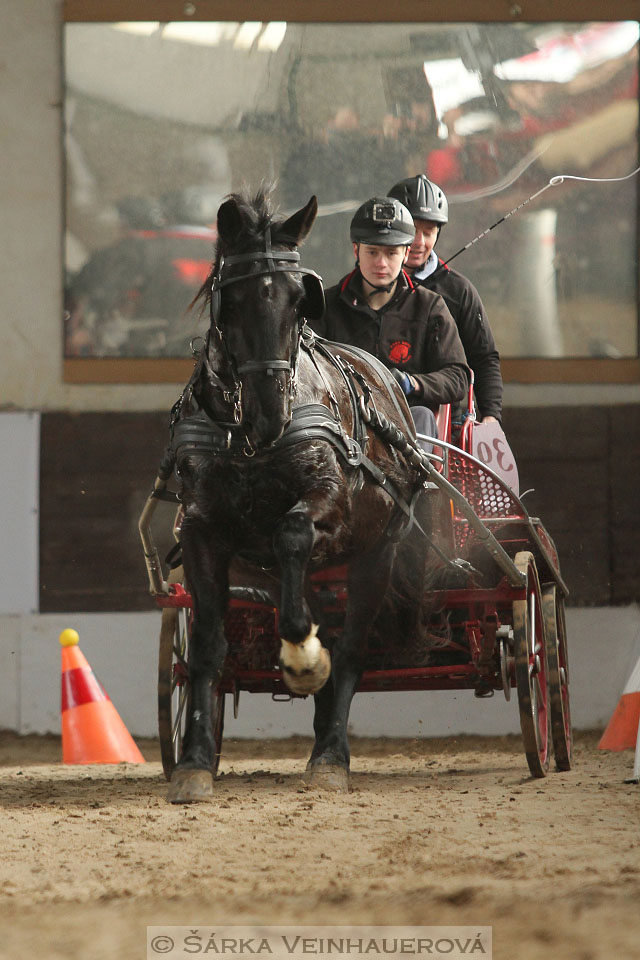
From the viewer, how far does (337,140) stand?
8.67 metres

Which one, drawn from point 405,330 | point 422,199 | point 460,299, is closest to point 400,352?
point 405,330

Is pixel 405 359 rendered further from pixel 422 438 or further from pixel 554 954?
pixel 554 954

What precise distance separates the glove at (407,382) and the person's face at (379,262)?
407mm

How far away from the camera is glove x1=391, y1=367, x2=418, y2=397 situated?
Result: 539 centimetres

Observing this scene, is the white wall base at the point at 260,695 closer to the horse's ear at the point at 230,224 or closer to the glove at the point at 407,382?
the glove at the point at 407,382

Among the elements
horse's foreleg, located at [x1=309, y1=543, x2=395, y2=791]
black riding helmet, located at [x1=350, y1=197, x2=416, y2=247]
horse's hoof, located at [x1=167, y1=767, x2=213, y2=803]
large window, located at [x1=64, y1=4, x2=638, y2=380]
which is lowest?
horse's hoof, located at [x1=167, y1=767, x2=213, y2=803]

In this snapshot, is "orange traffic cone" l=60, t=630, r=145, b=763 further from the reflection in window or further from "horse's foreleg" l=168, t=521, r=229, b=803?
the reflection in window

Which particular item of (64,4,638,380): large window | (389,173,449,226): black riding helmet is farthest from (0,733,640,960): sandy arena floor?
(64,4,638,380): large window

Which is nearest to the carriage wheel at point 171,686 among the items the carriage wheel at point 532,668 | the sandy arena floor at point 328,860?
the sandy arena floor at point 328,860

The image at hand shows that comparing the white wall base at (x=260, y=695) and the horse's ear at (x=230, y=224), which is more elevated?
the horse's ear at (x=230, y=224)

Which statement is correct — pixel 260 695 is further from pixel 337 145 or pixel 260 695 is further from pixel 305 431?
pixel 305 431

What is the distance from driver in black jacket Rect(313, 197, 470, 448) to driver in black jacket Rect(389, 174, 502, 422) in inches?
26.0

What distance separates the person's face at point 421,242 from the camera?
20.6ft

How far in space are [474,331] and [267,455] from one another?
88.2 inches
